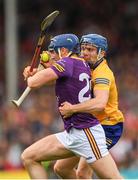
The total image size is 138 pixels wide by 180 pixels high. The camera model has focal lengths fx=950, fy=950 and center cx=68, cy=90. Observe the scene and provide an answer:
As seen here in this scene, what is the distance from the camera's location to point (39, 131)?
17.0 m

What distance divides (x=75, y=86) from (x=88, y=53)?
1.97 ft

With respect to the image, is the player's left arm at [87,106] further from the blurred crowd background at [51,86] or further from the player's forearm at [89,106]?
the blurred crowd background at [51,86]

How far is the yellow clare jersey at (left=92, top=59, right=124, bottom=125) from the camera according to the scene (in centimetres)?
978

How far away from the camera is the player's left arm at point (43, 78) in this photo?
30.7ft

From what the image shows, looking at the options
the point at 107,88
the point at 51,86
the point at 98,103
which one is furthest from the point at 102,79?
the point at 51,86

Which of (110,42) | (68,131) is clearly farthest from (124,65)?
(68,131)

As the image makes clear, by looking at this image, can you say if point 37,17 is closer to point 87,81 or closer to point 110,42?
point 110,42

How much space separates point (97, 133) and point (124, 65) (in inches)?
411

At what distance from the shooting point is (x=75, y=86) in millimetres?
9570

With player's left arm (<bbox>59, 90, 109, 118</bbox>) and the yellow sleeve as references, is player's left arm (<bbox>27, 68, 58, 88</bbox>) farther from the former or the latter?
the yellow sleeve

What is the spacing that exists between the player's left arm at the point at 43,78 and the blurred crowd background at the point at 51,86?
22.4 feet

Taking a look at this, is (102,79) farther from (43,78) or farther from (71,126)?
(43,78)

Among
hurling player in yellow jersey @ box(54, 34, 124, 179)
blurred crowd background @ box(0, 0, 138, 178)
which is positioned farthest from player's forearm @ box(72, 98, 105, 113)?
blurred crowd background @ box(0, 0, 138, 178)

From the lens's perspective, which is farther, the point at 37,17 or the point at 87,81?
the point at 37,17
